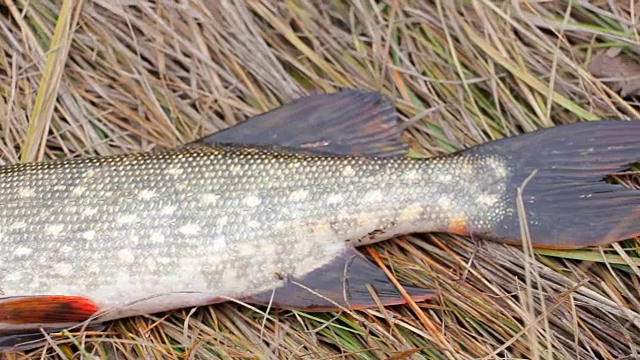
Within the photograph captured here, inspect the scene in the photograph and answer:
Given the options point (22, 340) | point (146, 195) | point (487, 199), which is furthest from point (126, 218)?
point (487, 199)

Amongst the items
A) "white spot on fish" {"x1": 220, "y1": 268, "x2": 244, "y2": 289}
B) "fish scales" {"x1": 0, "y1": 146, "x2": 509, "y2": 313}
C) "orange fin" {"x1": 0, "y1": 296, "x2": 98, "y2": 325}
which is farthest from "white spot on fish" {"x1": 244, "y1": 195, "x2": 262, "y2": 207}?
"orange fin" {"x1": 0, "y1": 296, "x2": 98, "y2": 325}

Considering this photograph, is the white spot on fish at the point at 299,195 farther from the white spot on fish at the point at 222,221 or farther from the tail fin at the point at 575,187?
the tail fin at the point at 575,187

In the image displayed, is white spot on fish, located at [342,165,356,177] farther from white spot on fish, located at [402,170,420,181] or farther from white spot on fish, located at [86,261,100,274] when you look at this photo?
white spot on fish, located at [86,261,100,274]

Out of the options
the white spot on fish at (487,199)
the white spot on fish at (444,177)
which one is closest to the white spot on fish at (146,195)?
the white spot on fish at (444,177)

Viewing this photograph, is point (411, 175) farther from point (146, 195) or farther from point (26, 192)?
point (26, 192)

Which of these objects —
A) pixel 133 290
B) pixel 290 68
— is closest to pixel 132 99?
pixel 290 68
